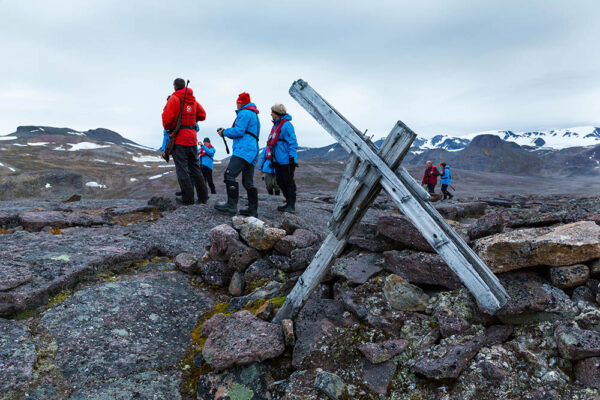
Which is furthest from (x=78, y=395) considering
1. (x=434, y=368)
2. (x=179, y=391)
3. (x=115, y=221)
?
(x=115, y=221)

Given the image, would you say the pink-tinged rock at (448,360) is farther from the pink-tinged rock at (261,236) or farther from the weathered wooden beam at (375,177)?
the pink-tinged rock at (261,236)

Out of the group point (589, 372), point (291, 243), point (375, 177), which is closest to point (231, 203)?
point (291, 243)

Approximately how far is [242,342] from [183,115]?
7.22 meters

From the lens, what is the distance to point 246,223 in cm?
662

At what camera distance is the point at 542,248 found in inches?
141

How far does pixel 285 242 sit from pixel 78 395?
11.9 ft

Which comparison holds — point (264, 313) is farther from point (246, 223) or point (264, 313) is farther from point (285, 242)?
point (246, 223)

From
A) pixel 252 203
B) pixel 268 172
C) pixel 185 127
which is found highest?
pixel 185 127

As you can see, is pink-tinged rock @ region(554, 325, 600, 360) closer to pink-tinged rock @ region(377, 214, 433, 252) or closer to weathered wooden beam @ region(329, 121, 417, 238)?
pink-tinged rock @ region(377, 214, 433, 252)

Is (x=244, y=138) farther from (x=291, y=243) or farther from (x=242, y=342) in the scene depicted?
(x=242, y=342)

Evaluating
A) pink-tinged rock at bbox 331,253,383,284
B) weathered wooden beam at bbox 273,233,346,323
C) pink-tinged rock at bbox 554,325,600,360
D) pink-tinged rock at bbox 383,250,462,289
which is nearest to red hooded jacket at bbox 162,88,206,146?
pink-tinged rock at bbox 331,253,383,284

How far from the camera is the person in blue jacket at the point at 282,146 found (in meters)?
9.20

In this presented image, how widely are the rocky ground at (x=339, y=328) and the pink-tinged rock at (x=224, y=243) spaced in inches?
25.6

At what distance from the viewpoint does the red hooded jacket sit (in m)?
9.03
